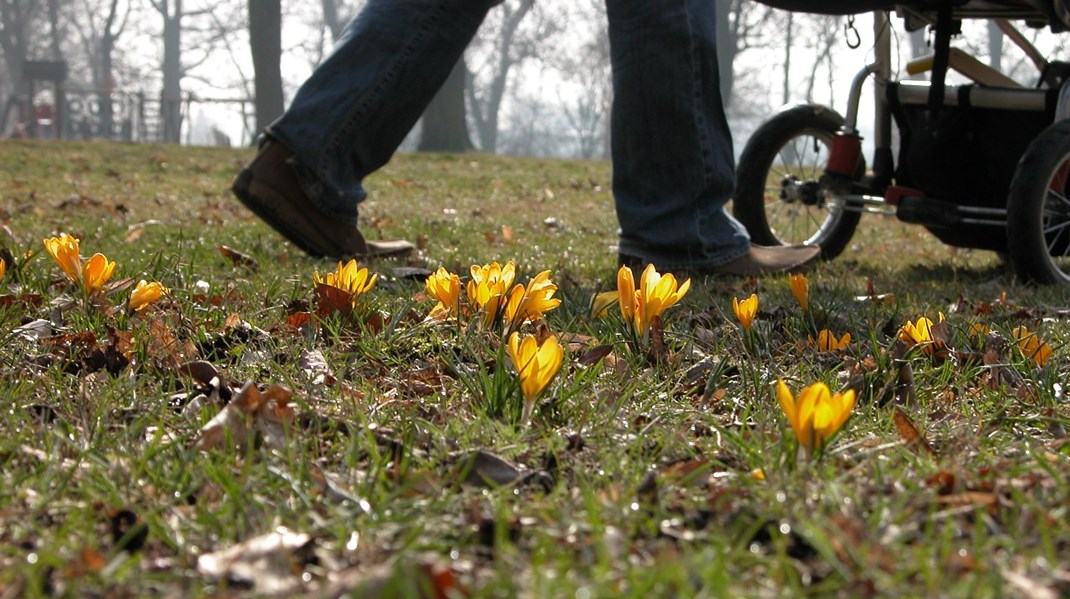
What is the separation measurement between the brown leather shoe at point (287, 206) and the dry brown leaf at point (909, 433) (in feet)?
8.18

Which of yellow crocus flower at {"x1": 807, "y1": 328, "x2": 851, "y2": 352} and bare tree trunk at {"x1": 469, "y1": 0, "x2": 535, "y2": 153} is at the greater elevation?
bare tree trunk at {"x1": 469, "y1": 0, "x2": 535, "y2": 153}

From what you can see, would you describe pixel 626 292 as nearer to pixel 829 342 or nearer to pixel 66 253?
pixel 829 342

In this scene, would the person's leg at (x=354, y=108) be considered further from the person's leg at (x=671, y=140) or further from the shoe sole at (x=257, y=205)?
the person's leg at (x=671, y=140)

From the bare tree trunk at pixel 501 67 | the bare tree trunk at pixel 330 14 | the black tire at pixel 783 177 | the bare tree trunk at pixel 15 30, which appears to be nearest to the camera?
the black tire at pixel 783 177

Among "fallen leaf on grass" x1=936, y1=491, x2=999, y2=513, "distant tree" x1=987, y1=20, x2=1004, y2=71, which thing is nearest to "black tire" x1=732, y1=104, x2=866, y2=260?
"fallen leaf on grass" x1=936, y1=491, x2=999, y2=513

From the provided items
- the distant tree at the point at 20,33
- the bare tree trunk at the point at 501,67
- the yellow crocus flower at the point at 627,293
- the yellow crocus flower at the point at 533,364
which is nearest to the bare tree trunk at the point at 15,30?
the distant tree at the point at 20,33

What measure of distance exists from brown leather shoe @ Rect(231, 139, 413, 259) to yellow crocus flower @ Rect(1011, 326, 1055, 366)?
2340 mm

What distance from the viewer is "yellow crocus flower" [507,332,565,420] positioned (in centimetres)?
158

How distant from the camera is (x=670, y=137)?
3607 millimetres

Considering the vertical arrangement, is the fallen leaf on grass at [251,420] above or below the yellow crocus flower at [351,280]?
below

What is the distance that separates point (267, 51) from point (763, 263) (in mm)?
26582

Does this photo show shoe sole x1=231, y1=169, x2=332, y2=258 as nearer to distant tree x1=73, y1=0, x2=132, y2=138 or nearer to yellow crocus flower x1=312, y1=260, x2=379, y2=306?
yellow crocus flower x1=312, y1=260, x2=379, y2=306

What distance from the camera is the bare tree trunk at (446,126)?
80.5 feet

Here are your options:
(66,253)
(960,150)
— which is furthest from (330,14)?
(66,253)
